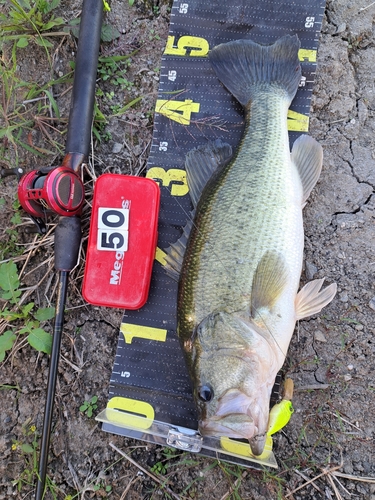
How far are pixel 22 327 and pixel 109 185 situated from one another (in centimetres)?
120

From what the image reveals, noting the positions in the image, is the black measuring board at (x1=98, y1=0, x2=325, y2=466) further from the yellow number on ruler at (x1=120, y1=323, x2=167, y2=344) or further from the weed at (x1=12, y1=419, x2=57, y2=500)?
the weed at (x1=12, y1=419, x2=57, y2=500)

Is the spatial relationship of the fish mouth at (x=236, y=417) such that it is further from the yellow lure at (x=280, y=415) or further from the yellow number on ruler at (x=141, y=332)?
the yellow number on ruler at (x=141, y=332)

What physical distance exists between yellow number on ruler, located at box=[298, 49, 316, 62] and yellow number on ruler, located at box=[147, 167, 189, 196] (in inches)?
45.2

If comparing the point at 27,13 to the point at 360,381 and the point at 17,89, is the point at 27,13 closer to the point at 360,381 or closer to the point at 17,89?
the point at 17,89

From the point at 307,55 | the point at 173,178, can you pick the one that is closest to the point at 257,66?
the point at 307,55

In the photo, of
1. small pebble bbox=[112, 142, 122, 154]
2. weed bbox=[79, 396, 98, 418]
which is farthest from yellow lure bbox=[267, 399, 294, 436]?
small pebble bbox=[112, 142, 122, 154]

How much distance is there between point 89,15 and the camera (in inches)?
122

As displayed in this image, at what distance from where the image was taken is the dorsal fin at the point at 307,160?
2.83 m

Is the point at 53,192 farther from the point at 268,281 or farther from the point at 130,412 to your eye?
the point at 130,412

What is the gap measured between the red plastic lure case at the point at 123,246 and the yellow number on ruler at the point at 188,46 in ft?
3.49

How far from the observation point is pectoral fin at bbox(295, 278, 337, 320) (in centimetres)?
269

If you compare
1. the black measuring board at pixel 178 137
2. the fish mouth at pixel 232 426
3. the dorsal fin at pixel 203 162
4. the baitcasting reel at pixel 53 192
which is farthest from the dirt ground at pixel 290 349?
the fish mouth at pixel 232 426

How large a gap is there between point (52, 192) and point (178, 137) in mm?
1013

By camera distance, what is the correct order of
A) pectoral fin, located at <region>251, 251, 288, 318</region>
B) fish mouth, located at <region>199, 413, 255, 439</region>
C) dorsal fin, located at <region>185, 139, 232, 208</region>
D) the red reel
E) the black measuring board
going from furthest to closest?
the black measuring board → dorsal fin, located at <region>185, 139, 232, 208</region> → the red reel → pectoral fin, located at <region>251, 251, 288, 318</region> → fish mouth, located at <region>199, 413, 255, 439</region>
